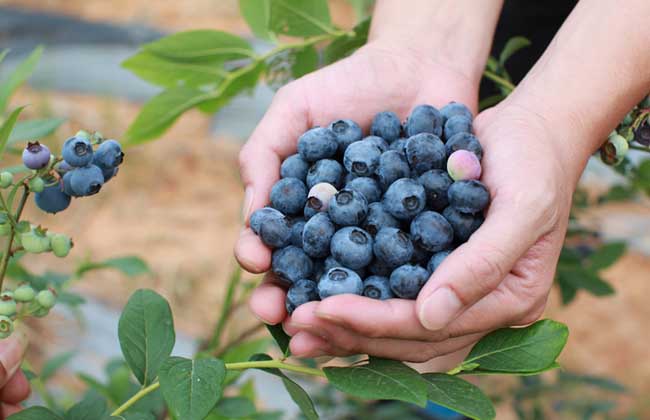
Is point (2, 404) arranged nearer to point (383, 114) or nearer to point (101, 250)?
point (383, 114)

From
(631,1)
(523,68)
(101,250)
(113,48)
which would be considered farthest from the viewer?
(113,48)

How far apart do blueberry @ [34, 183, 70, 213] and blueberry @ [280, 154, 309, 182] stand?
1.06 ft

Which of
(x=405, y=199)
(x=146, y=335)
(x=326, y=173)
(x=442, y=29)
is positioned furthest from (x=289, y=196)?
(x=442, y=29)

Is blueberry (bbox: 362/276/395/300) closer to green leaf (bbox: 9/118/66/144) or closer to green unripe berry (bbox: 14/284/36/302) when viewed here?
green unripe berry (bbox: 14/284/36/302)

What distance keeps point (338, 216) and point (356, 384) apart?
25 centimetres

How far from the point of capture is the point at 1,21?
5395mm

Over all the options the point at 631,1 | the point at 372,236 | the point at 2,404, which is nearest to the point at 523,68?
the point at 631,1

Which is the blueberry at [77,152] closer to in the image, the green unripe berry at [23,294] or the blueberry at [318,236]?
the green unripe berry at [23,294]

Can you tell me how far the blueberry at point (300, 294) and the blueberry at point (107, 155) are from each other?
0.26 meters

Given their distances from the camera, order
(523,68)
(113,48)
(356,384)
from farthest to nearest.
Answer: (113,48) → (523,68) → (356,384)

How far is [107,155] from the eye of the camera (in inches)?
32.3

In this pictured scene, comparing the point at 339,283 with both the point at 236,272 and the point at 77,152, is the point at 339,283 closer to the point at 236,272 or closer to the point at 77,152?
the point at 77,152

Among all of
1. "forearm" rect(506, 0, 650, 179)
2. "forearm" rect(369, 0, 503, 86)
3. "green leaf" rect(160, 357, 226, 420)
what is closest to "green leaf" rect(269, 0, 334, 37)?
"forearm" rect(369, 0, 503, 86)

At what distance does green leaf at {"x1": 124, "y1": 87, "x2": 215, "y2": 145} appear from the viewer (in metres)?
1.16
